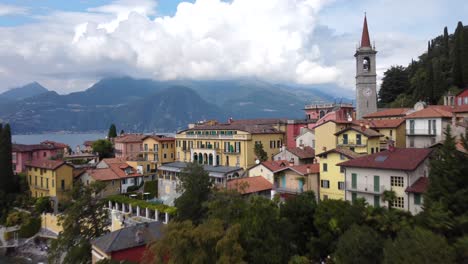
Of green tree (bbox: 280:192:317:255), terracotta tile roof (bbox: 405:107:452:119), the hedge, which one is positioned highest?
terracotta tile roof (bbox: 405:107:452:119)

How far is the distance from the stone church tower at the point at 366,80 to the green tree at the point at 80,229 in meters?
43.2

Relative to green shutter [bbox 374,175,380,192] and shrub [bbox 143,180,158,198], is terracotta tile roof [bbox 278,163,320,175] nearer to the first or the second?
green shutter [bbox 374,175,380,192]

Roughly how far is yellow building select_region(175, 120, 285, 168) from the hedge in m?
13.1

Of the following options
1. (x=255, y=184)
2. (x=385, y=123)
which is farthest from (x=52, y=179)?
(x=385, y=123)

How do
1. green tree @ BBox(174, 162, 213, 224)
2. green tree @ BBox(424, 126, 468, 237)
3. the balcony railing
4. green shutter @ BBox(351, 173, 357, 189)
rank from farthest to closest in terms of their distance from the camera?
the balcony railing, green tree @ BBox(174, 162, 213, 224), green shutter @ BBox(351, 173, 357, 189), green tree @ BBox(424, 126, 468, 237)

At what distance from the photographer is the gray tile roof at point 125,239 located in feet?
96.9

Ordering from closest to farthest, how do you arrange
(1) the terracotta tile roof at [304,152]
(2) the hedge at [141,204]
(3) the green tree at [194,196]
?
(3) the green tree at [194,196], (2) the hedge at [141,204], (1) the terracotta tile roof at [304,152]

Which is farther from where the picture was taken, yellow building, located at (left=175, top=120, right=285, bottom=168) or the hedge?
yellow building, located at (left=175, top=120, right=285, bottom=168)

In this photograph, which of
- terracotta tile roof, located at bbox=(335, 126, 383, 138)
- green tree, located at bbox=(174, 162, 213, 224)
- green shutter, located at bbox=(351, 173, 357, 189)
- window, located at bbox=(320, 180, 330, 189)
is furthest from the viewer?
terracotta tile roof, located at bbox=(335, 126, 383, 138)

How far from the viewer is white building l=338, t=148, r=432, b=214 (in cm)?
2977

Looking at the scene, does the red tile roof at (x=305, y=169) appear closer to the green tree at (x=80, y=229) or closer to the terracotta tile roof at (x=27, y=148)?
the green tree at (x=80, y=229)

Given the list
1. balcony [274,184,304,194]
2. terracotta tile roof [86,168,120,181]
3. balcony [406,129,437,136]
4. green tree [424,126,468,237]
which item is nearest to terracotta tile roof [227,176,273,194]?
balcony [274,184,304,194]

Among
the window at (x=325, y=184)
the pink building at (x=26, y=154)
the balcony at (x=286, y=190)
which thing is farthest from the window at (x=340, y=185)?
the pink building at (x=26, y=154)

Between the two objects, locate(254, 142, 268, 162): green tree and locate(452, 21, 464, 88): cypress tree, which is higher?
locate(452, 21, 464, 88): cypress tree
